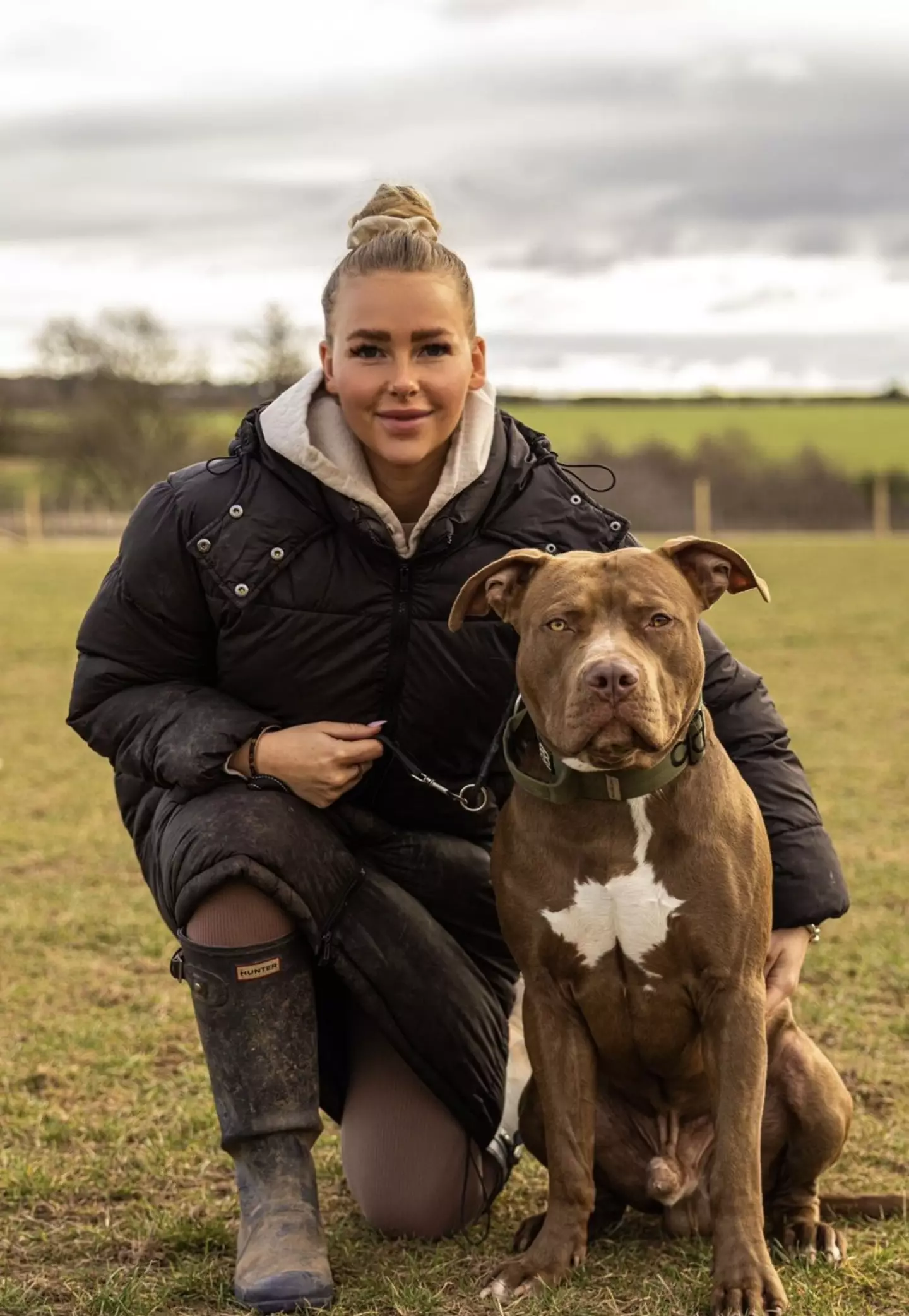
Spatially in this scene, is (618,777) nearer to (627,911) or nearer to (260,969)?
(627,911)

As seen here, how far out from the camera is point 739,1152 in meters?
3.02

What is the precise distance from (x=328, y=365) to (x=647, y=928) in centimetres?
150

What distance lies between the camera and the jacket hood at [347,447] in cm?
354

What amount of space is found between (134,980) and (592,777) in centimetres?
278

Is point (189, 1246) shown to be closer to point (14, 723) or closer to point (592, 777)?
point (592, 777)

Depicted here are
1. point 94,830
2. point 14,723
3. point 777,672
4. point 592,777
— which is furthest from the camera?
point 777,672

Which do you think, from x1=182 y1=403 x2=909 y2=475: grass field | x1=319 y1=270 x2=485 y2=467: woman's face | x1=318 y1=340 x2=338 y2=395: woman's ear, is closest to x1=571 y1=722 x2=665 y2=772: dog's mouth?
x1=319 y1=270 x2=485 y2=467: woman's face

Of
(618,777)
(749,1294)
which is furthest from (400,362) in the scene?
(749,1294)

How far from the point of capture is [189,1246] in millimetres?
3428

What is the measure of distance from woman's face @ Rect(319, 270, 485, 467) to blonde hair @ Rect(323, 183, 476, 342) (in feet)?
0.08

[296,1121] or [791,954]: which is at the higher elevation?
[791,954]

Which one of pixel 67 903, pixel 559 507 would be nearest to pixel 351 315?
pixel 559 507

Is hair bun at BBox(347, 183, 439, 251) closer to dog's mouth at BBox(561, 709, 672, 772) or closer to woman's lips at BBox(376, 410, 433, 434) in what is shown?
woman's lips at BBox(376, 410, 433, 434)

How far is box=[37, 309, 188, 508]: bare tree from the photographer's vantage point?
148 feet
